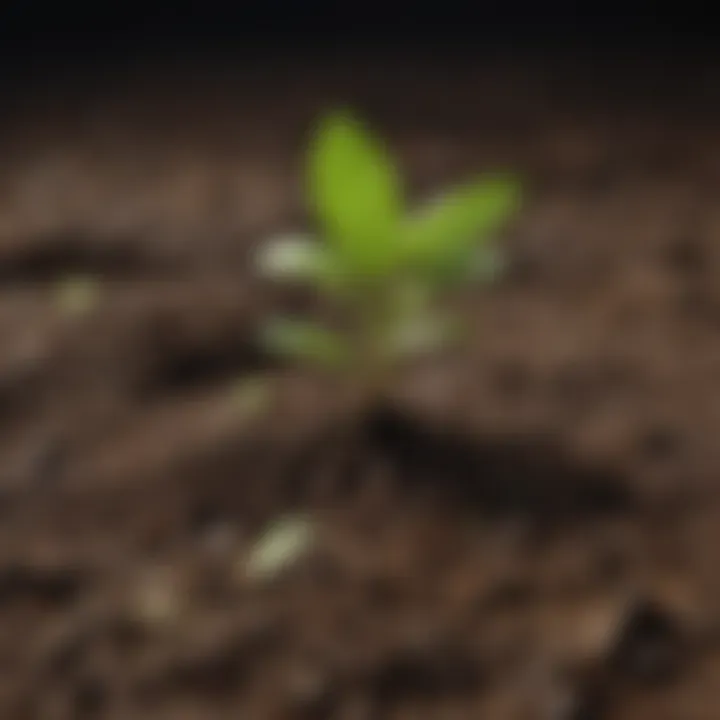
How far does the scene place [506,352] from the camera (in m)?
1.58

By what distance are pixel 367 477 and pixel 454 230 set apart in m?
0.31

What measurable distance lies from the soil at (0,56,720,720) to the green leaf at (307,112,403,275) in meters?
0.21

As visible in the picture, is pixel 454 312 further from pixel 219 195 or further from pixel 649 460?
pixel 219 195

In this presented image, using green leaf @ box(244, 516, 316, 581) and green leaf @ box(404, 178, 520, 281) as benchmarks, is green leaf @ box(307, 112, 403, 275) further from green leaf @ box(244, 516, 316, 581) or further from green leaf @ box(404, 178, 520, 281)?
green leaf @ box(244, 516, 316, 581)

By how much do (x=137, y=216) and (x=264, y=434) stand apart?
2.81 ft

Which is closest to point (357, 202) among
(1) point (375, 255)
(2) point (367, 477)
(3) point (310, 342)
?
(1) point (375, 255)

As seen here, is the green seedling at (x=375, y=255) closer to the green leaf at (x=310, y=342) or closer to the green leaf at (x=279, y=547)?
the green leaf at (x=310, y=342)

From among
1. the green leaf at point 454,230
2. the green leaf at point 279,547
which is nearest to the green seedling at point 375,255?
the green leaf at point 454,230

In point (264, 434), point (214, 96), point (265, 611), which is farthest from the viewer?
point (214, 96)

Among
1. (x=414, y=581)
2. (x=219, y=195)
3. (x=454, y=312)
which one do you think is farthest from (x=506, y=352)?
(x=219, y=195)

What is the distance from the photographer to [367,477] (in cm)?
135

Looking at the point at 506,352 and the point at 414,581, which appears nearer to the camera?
the point at 414,581

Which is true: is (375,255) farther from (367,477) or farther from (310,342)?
(367,477)

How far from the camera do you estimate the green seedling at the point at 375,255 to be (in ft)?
4.35
